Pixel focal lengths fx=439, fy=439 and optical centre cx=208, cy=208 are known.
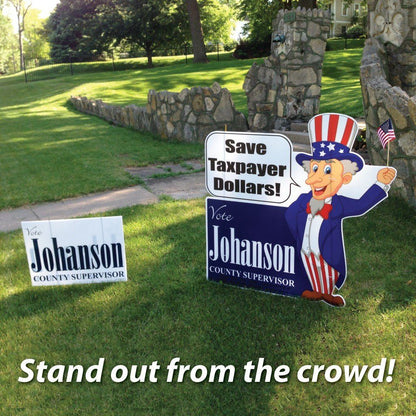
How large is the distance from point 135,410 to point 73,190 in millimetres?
4507

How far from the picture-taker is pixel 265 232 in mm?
3686

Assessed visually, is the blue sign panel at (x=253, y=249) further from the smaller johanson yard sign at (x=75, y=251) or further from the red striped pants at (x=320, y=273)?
the smaller johanson yard sign at (x=75, y=251)

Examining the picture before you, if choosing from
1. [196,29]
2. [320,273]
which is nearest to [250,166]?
[320,273]

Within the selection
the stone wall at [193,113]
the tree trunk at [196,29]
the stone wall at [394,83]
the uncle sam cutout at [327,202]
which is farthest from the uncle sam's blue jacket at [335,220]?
the tree trunk at [196,29]

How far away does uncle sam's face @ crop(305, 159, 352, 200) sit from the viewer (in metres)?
3.29

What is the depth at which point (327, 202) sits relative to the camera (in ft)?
11.1

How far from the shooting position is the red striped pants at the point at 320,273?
3479 mm

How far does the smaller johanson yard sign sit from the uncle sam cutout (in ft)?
5.12

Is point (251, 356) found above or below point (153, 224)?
below

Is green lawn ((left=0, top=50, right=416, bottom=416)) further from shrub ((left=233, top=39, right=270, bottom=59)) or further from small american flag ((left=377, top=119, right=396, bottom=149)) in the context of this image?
shrub ((left=233, top=39, right=270, bottom=59))

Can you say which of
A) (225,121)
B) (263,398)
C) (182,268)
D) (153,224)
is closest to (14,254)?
(153,224)

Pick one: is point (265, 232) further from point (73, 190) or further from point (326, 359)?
point (73, 190)

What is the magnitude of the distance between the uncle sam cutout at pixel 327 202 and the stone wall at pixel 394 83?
1.92 metres

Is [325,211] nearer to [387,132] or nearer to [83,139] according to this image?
[387,132]
